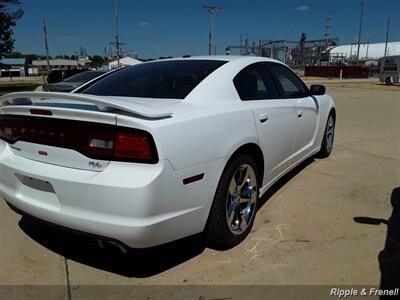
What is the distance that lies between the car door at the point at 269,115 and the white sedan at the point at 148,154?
2 cm

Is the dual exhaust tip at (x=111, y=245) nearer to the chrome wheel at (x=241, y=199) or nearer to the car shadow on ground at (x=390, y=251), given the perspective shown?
the chrome wheel at (x=241, y=199)

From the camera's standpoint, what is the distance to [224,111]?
3.10 metres

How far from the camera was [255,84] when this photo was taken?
3879mm

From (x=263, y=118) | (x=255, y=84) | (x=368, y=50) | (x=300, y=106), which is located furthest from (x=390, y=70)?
(x=368, y=50)

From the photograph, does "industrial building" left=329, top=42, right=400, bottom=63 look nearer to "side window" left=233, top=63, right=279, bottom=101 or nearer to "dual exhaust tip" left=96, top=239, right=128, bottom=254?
"side window" left=233, top=63, right=279, bottom=101

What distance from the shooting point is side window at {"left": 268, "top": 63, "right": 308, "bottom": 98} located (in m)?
4.46

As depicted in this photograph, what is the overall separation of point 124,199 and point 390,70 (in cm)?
3648

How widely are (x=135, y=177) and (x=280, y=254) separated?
1.50m

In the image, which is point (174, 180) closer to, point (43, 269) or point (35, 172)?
point (35, 172)

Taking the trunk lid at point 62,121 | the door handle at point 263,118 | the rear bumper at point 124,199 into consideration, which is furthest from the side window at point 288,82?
the trunk lid at point 62,121

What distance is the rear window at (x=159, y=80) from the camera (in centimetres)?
342

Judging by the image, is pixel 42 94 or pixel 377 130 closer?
pixel 42 94

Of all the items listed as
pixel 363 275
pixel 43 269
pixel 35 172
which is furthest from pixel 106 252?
pixel 363 275

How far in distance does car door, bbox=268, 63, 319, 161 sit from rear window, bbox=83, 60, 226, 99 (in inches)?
40.5
